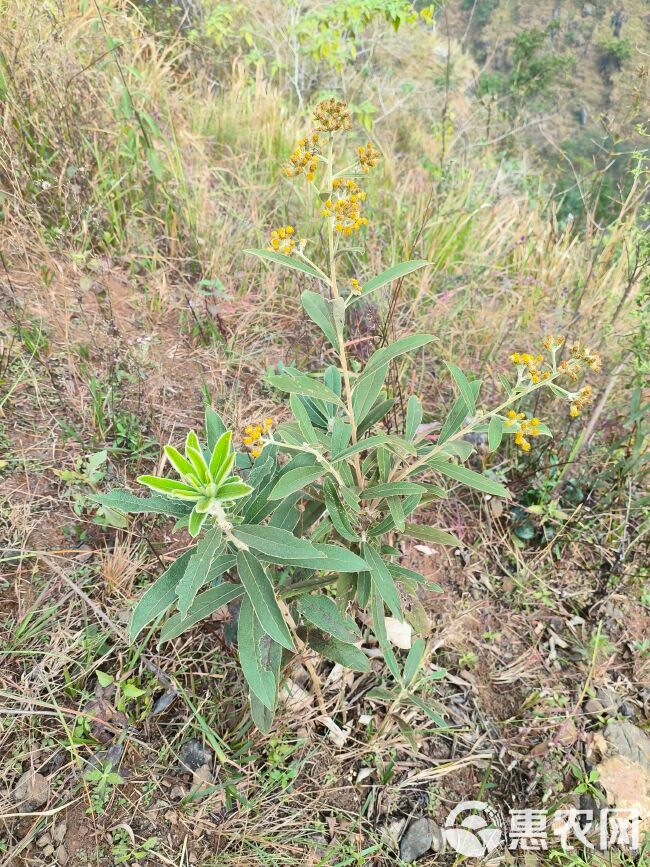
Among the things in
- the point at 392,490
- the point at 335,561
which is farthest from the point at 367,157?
the point at 335,561

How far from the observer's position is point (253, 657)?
1050 mm

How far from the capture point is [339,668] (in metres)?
1.67

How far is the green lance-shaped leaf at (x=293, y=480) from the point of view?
41.2 inches

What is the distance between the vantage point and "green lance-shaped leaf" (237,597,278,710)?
103cm

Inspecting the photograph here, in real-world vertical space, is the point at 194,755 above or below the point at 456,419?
below

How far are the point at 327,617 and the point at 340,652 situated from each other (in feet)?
0.47

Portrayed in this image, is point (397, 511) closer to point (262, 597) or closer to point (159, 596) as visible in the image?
point (262, 597)

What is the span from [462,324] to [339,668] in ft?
5.76

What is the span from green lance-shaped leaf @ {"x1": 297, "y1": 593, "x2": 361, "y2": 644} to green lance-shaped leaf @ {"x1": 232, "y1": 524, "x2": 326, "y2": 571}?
25 cm

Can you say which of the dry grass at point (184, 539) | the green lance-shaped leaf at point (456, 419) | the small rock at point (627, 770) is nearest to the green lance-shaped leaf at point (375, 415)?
the green lance-shaped leaf at point (456, 419)

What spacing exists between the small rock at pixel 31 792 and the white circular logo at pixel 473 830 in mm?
1066

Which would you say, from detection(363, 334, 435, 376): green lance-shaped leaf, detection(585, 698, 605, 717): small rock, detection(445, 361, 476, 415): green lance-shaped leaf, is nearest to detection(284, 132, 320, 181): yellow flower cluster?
detection(363, 334, 435, 376): green lance-shaped leaf

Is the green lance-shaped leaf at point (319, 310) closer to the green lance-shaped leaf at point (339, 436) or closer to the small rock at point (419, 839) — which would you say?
the green lance-shaped leaf at point (339, 436)

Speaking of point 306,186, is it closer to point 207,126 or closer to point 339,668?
point 207,126
